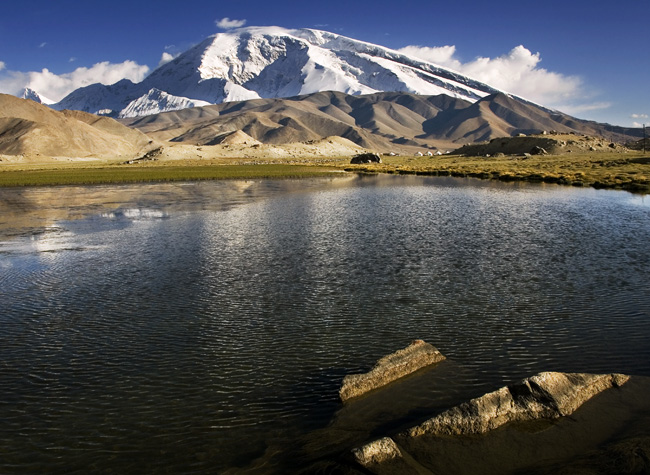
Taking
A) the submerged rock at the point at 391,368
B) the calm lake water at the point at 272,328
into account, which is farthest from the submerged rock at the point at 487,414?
the submerged rock at the point at 391,368

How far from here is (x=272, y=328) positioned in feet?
54.4

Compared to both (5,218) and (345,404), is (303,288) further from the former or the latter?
(5,218)

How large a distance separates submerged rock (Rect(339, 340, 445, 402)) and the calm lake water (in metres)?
0.30

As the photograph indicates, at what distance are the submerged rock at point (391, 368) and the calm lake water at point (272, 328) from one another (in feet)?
0.97

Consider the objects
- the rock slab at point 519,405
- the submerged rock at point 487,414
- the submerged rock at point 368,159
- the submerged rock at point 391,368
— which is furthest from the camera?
the submerged rock at point 368,159

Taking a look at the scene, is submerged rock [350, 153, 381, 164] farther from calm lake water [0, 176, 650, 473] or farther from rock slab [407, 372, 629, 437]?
rock slab [407, 372, 629, 437]

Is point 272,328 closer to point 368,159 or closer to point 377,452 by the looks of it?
point 377,452

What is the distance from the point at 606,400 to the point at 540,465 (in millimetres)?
2973

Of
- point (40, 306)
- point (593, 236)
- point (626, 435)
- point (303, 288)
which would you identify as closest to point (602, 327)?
point (626, 435)

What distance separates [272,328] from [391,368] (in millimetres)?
5247

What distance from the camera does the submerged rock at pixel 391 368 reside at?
1194 cm

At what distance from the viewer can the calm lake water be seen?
10820mm

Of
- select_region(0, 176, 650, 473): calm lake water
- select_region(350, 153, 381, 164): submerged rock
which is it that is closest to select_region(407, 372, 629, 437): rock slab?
select_region(0, 176, 650, 473): calm lake water

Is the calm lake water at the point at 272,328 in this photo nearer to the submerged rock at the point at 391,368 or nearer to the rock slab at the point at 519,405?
the submerged rock at the point at 391,368
